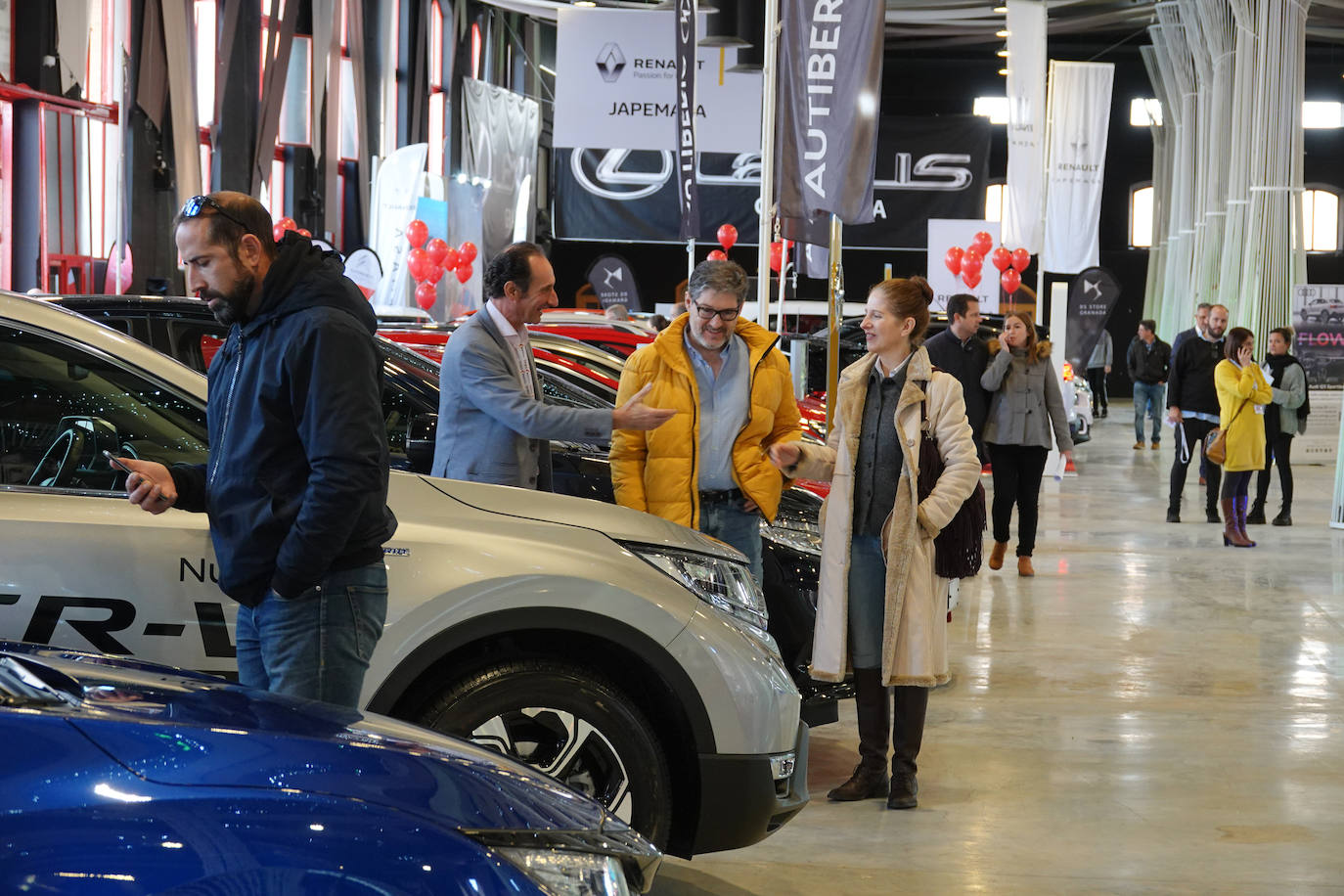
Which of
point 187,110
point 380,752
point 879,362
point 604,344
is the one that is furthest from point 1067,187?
point 380,752

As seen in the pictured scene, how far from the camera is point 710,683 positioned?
12.3 ft

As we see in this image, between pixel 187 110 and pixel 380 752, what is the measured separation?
57.0 ft

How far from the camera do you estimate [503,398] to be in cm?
479

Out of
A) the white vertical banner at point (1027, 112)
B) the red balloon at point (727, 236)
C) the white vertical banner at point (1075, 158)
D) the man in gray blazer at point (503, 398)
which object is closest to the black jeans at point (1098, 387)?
the white vertical banner at point (1075, 158)

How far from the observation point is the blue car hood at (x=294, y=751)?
1902 millimetres

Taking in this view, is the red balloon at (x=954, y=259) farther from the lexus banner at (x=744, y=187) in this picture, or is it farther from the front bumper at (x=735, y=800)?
the front bumper at (x=735, y=800)

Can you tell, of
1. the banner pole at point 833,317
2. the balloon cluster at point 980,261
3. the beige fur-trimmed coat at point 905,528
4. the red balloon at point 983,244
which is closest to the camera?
the beige fur-trimmed coat at point 905,528

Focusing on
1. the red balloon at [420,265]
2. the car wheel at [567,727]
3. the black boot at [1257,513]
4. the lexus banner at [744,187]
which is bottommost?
the black boot at [1257,513]

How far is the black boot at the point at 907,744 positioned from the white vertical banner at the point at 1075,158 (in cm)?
1948

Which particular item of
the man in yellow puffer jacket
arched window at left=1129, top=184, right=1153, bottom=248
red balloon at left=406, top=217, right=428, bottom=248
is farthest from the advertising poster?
the man in yellow puffer jacket

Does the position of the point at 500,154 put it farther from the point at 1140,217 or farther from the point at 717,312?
the point at 717,312

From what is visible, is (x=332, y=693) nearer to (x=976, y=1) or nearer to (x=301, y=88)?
(x=301, y=88)

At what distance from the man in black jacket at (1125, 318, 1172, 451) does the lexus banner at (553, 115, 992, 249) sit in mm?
6605

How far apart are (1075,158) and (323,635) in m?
23.4
